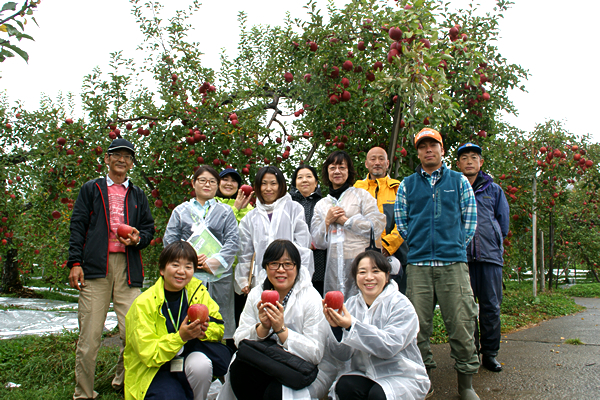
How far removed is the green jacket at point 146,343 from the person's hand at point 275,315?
1.83 feet

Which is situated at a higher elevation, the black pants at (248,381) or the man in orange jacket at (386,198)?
the man in orange jacket at (386,198)

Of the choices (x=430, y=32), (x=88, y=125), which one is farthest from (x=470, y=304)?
(x=88, y=125)

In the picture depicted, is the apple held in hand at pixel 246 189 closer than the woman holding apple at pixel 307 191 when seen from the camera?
No

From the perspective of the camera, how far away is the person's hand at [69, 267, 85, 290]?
2857 mm

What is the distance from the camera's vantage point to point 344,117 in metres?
4.30

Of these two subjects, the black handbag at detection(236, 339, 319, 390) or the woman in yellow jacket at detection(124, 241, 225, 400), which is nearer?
the black handbag at detection(236, 339, 319, 390)

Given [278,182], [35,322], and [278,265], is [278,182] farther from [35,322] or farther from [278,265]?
[35,322]

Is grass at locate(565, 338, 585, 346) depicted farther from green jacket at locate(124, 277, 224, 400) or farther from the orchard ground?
green jacket at locate(124, 277, 224, 400)

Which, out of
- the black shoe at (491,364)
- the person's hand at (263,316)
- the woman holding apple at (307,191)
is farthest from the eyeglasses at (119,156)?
the black shoe at (491,364)

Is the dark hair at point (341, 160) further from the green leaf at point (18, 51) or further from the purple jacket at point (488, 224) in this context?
the green leaf at point (18, 51)

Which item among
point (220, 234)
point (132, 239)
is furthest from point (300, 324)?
point (132, 239)

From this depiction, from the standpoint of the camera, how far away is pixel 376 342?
2115mm

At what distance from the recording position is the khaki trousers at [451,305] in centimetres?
262

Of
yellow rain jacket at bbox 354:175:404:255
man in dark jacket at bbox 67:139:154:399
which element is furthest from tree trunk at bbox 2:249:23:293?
yellow rain jacket at bbox 354:175:404:255
